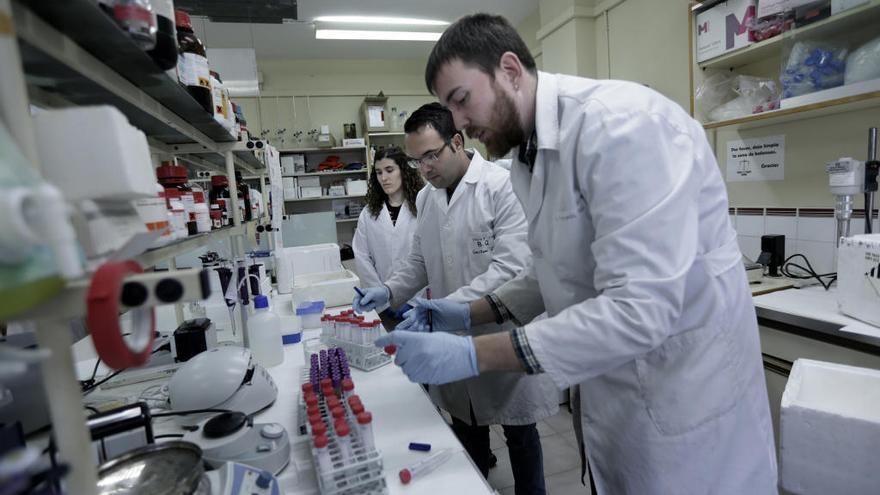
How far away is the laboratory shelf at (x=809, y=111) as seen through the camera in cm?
167

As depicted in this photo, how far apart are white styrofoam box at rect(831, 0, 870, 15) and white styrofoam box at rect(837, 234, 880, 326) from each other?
88 centimetres

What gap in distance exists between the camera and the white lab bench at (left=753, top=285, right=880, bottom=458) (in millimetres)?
1442

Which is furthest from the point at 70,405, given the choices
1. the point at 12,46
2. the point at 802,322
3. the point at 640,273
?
the point at 802,322

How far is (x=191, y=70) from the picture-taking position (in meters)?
1.04

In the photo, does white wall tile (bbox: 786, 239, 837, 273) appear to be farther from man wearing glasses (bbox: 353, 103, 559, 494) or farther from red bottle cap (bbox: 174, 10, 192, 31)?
red bottle cap (bbox: 174, 10, 192, 31)

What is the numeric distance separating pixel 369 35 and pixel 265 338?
387cm

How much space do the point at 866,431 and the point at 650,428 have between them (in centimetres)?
64

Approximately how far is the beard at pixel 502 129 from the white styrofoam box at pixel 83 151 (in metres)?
0.75

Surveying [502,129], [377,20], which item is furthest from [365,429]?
[377,20]

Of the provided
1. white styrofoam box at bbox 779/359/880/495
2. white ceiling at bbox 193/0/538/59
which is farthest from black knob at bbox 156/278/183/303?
white ceiling at bbox 193/0/538/59

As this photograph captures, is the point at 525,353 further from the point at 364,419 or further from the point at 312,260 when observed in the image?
the point at 312,260

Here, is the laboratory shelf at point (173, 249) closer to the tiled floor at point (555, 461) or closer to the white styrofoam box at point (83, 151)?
the white styrofoam box at point (83, 151)

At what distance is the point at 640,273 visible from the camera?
77 centimetres

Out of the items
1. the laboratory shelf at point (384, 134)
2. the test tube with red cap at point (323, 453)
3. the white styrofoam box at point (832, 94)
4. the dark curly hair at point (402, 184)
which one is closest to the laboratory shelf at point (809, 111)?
the white styrofoam box at point (832, 94)
